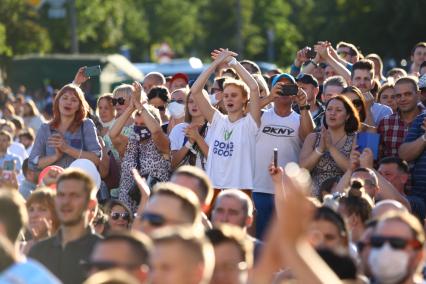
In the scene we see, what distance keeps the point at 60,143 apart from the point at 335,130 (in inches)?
102

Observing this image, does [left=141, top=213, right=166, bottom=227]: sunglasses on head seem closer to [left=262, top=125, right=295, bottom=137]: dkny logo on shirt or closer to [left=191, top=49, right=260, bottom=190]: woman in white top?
[left=191, top=49, right=260, bottom=190]: woman in white top

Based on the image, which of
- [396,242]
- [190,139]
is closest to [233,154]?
[190,139]

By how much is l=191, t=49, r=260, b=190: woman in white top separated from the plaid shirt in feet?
4.11

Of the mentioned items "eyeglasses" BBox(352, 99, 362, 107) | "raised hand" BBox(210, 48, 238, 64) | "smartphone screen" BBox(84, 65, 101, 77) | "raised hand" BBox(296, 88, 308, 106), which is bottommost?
"eyeglasses" BBox(352, 99, 362, 107)

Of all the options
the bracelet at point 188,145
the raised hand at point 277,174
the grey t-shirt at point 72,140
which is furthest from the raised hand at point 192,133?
the raised hand at point 277,174

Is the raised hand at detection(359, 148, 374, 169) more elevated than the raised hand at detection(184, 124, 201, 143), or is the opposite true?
the raised hand at detection(184, 124, 201, 143)

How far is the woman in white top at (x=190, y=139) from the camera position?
44.2 ft

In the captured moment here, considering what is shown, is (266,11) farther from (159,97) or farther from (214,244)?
(214,244)

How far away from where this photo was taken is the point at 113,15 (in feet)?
171

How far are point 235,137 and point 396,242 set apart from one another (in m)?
5.53

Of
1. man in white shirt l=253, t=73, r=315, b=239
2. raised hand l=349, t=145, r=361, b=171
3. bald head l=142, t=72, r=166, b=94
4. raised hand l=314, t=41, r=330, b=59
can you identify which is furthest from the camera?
bald head l=142, t=72, r=166, b=94

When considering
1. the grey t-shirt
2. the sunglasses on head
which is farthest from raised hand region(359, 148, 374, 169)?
the sunglasses on head

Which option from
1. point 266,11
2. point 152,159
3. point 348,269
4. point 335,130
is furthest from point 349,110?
point 266,11

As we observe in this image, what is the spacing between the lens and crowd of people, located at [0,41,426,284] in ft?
24.3
